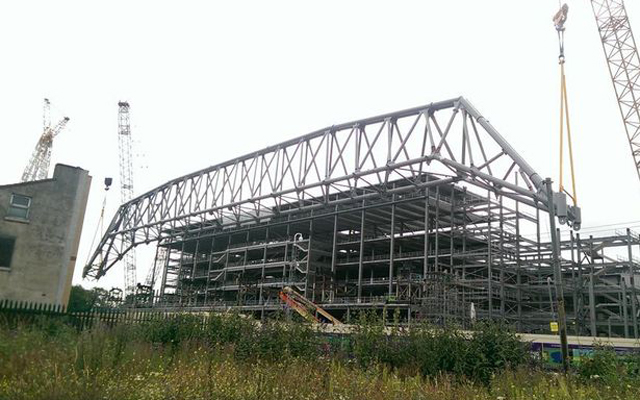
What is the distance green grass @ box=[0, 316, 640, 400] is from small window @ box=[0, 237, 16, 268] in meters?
12.7

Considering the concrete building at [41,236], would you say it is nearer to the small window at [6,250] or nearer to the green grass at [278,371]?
the small window at [6,250]

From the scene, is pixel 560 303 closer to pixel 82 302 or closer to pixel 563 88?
pixel 563 88

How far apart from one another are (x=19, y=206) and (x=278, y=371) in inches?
888

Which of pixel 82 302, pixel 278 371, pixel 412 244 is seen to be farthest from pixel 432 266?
pixel 278 371

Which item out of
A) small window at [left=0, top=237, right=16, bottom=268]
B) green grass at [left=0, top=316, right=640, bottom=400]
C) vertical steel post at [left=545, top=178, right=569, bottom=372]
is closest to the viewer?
green grass at [left=0, top=316, right=640, bottom=400]

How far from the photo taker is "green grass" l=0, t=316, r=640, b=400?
9219 millimetres

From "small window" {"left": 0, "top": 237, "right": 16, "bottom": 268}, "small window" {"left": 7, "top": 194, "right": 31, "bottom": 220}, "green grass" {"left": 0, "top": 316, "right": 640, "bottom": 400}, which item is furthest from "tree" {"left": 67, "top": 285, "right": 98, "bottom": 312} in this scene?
"green grass" {"left": 0, "top": 316, "right": 640, "bottom": 400}

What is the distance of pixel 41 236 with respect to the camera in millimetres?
27844

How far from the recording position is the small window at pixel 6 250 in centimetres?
2681

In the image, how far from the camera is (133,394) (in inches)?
346

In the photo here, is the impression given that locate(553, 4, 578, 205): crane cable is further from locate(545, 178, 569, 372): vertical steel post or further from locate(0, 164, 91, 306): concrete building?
locate(0, 164, 91, 306): concrete building

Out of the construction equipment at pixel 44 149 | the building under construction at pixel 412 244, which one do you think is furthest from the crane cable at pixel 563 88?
the construction equipment at pixel 44 149

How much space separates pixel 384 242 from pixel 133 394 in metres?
55.6

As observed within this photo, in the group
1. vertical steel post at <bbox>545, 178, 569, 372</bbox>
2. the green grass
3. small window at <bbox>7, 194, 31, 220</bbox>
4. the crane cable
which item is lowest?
the green grass
